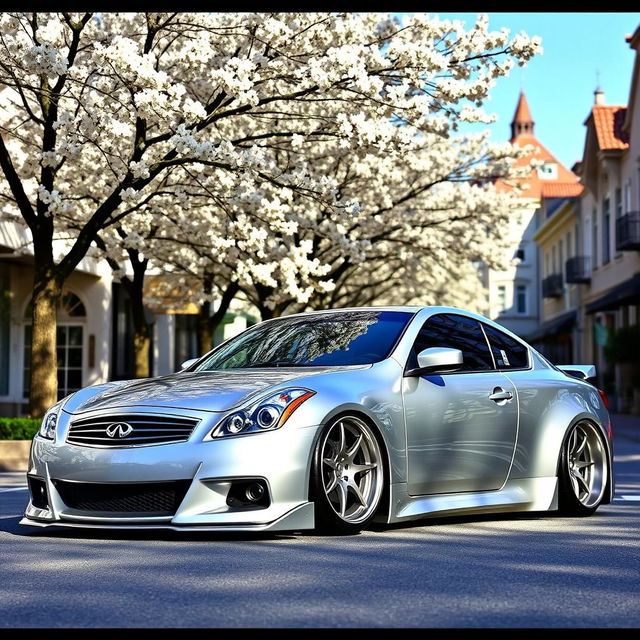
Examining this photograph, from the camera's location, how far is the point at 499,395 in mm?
8609

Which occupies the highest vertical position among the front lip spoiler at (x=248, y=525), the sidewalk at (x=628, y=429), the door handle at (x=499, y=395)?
the door handle at (x=499, y=395)

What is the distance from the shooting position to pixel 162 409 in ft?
23.7

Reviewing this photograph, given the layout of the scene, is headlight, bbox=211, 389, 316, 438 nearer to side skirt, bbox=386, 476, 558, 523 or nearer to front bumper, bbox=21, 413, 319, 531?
front bumper, bbox=21, 413, 319, 531

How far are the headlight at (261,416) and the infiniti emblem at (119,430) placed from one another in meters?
0.49

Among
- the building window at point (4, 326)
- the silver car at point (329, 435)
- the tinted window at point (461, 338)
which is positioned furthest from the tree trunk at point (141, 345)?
the tinted window at point (461, 338)

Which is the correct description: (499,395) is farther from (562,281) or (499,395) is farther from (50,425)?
(562,281)

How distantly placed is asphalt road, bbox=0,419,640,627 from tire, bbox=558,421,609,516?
783 millimetres

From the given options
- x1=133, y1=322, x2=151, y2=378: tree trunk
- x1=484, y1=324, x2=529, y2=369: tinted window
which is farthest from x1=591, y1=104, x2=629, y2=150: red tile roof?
x1=484, y1=324, x2=529, y2=369: tinted window

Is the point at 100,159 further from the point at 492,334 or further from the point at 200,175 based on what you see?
the point at 492,334

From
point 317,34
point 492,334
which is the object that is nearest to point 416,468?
point 492,334

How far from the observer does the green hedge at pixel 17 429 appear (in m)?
17.2

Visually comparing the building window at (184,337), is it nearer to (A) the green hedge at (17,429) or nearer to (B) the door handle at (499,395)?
(A) the green hedge at (17,429)

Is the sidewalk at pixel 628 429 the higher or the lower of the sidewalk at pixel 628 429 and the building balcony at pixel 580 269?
the lower

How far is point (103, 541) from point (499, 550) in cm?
210
